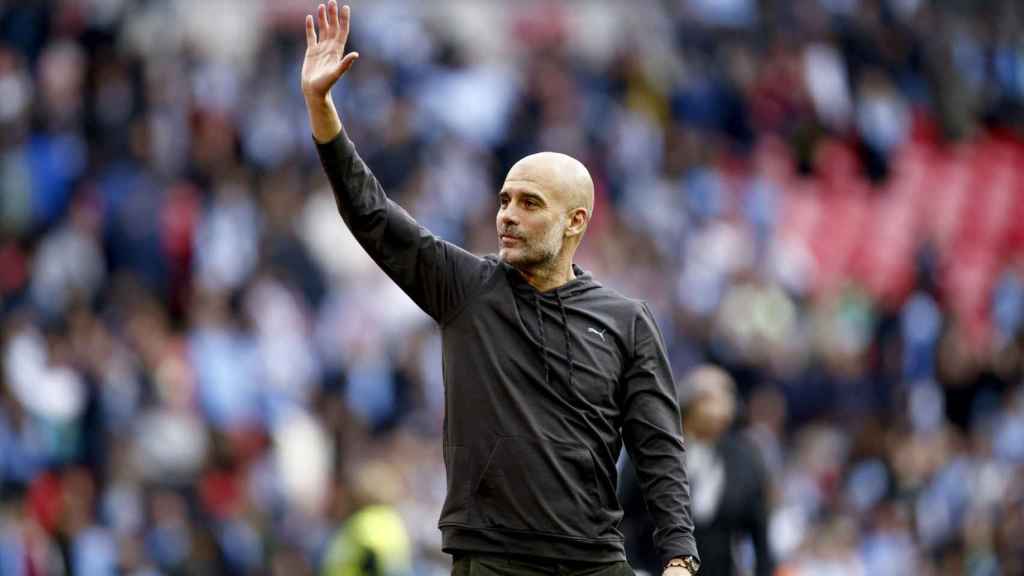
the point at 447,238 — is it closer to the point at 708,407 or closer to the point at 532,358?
the point at 708,407

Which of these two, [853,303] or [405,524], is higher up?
[853,303]

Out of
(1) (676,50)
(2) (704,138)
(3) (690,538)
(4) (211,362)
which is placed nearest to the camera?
(3) (690,538)

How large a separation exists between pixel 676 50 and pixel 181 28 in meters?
5.59

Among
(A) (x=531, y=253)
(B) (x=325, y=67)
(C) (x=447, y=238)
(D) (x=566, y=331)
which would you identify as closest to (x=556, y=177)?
(A) (x=531, y=253)

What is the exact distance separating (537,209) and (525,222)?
2.2 inches

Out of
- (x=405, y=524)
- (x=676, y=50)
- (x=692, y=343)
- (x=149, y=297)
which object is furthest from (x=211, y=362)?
(x=676, y=50)

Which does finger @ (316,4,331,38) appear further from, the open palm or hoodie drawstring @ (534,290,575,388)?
hoodie drawstring @ (534,290,575,388)

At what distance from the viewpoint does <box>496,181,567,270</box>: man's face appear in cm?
590

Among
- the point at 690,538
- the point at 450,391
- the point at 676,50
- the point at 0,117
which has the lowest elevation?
the point at 690,538

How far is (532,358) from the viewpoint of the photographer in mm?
5926

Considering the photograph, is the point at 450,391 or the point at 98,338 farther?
the point at 98,338

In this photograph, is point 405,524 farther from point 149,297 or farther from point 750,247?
point 750,247

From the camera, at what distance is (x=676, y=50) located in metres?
20.5

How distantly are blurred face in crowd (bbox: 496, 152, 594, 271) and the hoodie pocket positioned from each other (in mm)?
577
